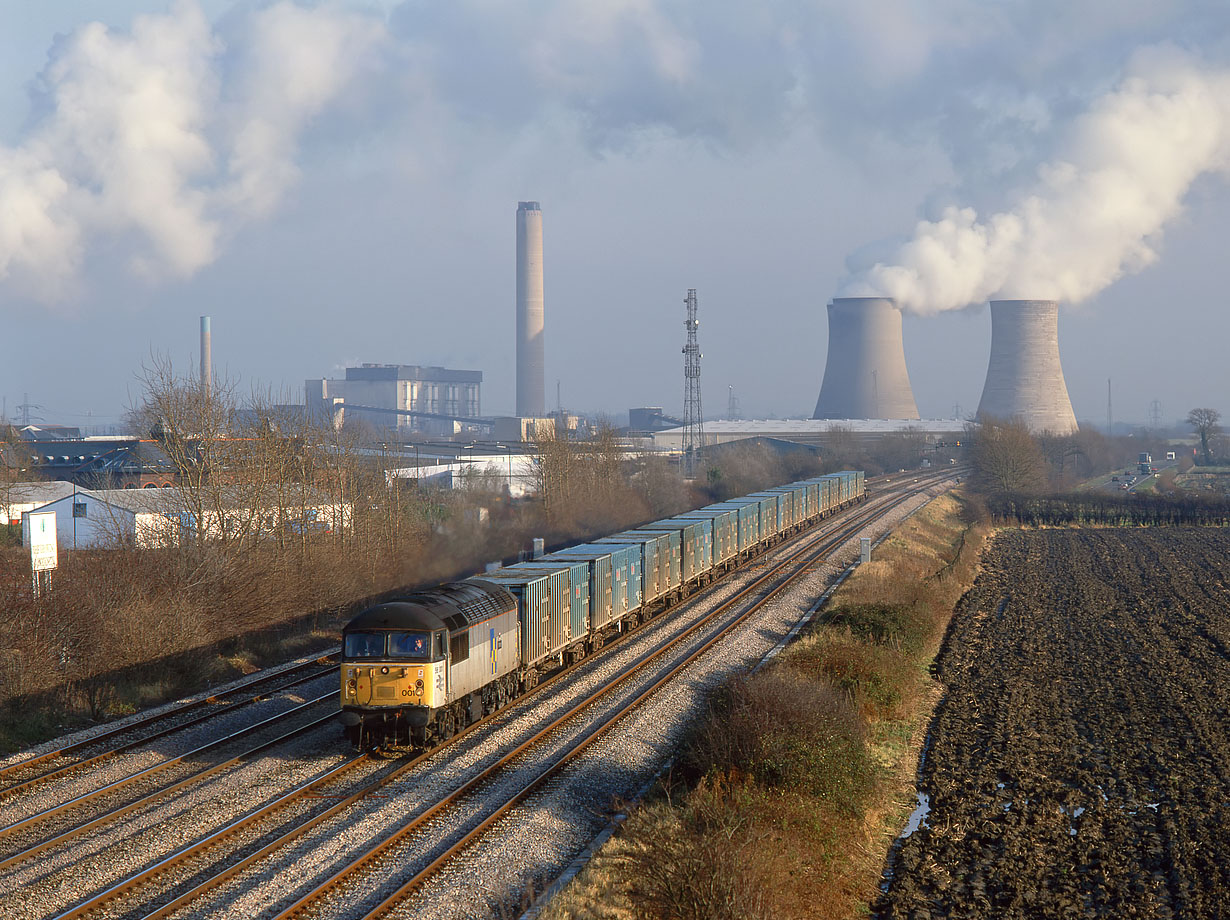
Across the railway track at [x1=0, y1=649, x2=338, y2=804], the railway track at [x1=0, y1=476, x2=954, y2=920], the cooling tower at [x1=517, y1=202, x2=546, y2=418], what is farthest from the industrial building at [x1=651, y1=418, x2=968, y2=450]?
the railway track at [x1=0, y1=476, x2=954, y2=920]

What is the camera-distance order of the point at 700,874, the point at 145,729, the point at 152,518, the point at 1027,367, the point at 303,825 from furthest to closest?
1. the point at 1027,367
2. the point at 152,518
3. the point at 145,729
4. the point at 303,825
5. the point at 700,874

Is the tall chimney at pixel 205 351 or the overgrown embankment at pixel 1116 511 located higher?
the tall chimney at pixel 205 351

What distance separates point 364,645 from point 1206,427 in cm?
13094

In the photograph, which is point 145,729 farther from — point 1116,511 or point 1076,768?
point 1116,511

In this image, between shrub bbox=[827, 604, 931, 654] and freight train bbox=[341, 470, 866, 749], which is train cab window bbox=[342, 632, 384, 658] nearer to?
freight train bbox=[341, 470, 866, 749]

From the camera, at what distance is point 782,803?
14523 millimetres

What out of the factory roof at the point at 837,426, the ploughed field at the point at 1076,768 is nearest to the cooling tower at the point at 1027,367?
the factory roof at the point at 837,426

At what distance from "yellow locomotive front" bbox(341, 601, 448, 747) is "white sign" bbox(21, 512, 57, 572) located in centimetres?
924

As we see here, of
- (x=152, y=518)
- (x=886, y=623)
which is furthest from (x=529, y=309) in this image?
(x=886, y=623)

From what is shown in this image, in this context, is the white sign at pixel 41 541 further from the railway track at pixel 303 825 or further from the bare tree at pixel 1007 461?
the bare tree at pixel 1007 461

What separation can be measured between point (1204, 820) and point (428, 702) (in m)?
11.9

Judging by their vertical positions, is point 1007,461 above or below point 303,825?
above

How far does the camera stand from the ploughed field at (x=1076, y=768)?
44.6ft

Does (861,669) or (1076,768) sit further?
(861,669)
